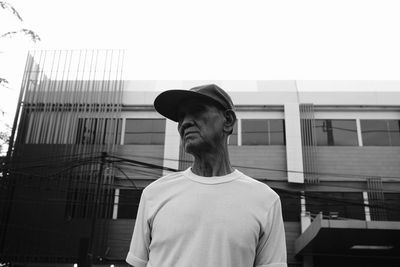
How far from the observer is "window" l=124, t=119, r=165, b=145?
598 inches

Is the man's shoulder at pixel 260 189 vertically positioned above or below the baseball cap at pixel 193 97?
below

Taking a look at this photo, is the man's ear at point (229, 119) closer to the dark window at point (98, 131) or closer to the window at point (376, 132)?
the dark window at point (98, 131)

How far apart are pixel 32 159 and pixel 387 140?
12.9 meters

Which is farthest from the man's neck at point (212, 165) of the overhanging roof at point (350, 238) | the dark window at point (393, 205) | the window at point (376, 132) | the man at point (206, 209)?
the window at point (376, 132)

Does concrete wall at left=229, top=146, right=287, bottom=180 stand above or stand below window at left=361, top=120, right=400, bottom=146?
below

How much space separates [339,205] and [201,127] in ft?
43.6

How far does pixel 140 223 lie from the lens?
1.59 meters

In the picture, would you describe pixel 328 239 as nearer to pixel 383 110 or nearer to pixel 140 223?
pixel 383 110

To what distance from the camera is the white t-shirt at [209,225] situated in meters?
1.39

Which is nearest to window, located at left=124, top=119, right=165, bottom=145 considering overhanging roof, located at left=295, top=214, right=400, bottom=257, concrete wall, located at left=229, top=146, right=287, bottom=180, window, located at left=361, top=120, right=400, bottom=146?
concrete wall, located at left=229, top=146, right=287, bottom=180

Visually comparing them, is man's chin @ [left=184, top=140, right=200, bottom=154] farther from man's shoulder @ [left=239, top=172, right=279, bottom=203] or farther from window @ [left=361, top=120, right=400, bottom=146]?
window @ [left=361, top=120, right=400, bottom=146]

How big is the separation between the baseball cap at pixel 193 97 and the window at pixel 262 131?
13467 millimetres

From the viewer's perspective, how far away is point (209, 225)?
56.1 inches

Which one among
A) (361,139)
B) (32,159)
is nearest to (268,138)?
(361,139)
